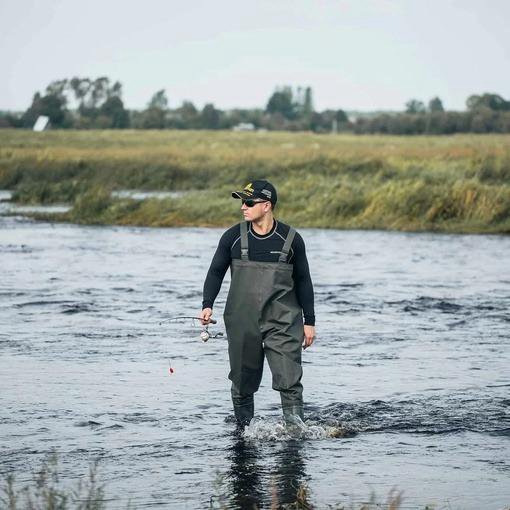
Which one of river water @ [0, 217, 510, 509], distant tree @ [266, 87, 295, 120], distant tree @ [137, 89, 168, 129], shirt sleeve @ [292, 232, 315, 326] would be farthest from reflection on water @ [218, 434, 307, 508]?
distant tree @ [266, 87, 295, 120]

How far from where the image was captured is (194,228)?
3152 centimetres

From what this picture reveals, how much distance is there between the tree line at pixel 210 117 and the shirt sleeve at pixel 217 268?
9279cm

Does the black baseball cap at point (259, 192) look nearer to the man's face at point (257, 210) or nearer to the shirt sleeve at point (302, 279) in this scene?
the man's face at point (257, 210)

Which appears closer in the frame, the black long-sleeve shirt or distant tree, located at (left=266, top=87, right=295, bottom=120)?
the black long-sleeve shirt

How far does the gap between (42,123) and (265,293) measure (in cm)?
9133

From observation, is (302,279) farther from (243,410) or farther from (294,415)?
(243,410)

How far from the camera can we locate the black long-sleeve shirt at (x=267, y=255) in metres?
8.98

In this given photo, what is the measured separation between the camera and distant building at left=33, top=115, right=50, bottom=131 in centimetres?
9677

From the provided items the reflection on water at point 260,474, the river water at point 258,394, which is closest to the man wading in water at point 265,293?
the reflection on water at point 260,474

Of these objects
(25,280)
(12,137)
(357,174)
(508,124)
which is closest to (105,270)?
(25,280)

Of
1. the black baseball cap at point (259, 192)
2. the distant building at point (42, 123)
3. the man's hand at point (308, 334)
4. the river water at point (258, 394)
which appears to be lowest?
the river water at point (258, 394)

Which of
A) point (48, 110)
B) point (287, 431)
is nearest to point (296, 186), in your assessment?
point (287, 431)

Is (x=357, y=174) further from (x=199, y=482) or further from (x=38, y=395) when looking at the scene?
(x=199, y=482)

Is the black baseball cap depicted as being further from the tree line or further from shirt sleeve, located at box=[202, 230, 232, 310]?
the tree line
